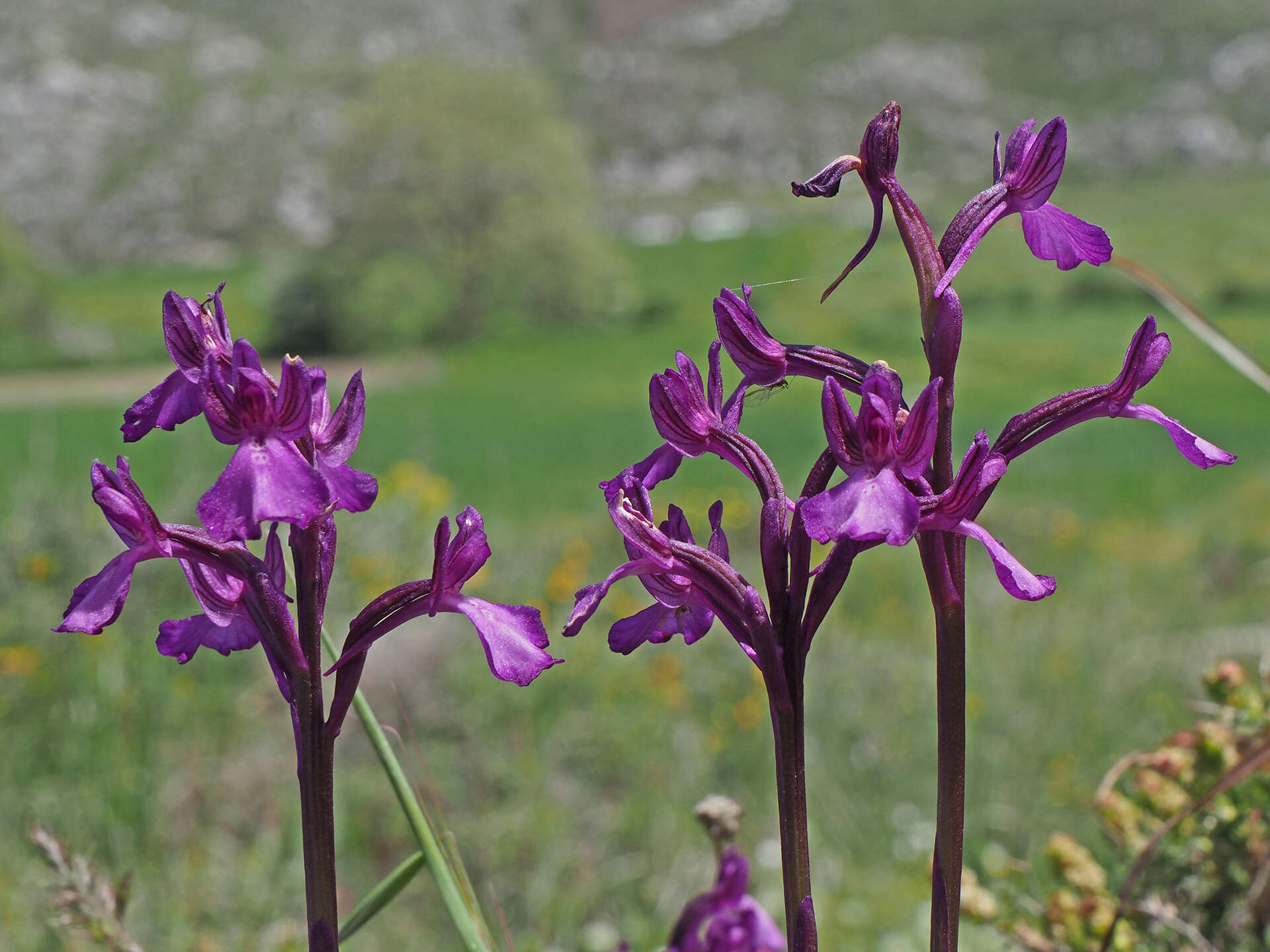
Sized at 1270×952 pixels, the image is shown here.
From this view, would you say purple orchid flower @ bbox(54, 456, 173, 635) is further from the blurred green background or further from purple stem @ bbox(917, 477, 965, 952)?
purple stem @ bbox(917, 477, 965, 952)

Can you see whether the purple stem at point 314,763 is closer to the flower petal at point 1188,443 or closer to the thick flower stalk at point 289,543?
the thick flower stalk at point 289,543

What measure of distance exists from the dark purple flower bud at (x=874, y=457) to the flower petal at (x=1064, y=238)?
22cm

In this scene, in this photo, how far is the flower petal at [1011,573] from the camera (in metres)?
0.74

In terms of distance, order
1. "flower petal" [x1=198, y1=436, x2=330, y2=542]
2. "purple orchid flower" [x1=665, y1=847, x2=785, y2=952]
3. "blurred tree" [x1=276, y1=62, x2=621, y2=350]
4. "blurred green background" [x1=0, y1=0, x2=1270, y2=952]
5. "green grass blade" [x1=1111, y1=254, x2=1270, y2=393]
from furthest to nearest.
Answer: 1. "blurred tree" [x1=276, y1=62, x2=621, y2=350]
2. "blurred green background" [x1=0, y1=0, x2=1270, y2=952]
3. "green grass blade" [x1=1111, y1=254, x2=1270, y2=393]
4. "purple orchid flower" [x1=665, y1=847, x2=785, y2=952]
5. "flower petal" [x1=198, y1=436, x2=330, y2=542]

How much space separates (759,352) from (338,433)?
319 mm

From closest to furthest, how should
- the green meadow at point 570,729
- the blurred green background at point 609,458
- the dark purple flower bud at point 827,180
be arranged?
the dark purple flower bud at point 827,180, the green meadow at point 570,729, the blurred green background at point 609,458

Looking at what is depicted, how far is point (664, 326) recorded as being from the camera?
5053 cm

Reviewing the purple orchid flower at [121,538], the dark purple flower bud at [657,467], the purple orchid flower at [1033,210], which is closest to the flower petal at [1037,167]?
the purple orchid flower at [1033,210]

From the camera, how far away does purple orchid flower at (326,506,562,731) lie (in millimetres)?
813

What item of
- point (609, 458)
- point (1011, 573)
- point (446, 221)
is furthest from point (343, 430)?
point (446, 221)

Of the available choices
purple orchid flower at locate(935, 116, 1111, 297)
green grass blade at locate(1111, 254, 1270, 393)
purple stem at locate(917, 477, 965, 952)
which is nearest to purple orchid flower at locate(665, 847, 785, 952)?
purple stem at locate(917, 477, 965, 952)

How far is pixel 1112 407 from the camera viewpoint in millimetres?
904

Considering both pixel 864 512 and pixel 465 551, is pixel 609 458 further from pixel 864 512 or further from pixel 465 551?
pixel 864 512

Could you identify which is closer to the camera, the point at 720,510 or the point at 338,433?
the point at 338,433
